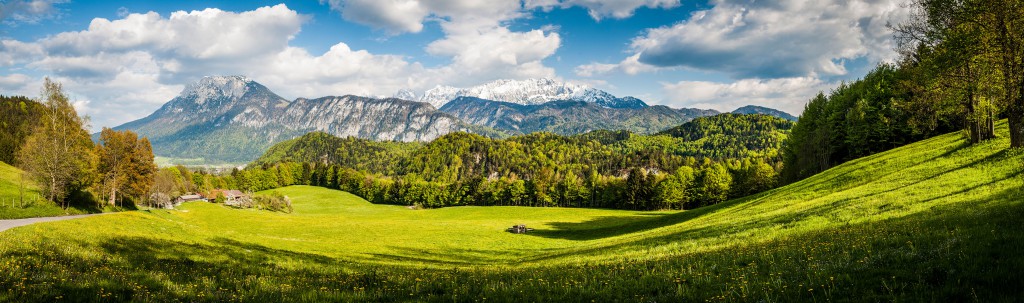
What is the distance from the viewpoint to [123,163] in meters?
69.7

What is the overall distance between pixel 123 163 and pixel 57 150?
42.5ft

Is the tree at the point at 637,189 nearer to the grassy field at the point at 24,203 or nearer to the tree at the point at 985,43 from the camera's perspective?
the tree at the point at 985,43

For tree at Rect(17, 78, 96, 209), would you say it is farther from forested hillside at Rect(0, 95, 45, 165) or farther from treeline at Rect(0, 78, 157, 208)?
forested hillside at Rect(0, 95, 45, 165)

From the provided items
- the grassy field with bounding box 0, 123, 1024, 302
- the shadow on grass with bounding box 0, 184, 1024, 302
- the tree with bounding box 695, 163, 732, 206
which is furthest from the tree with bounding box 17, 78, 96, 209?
the tree with bounding box 695, 163, 732, 206

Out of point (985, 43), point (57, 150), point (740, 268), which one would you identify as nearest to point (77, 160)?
point (57, 150)

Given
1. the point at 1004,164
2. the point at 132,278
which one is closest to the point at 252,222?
the point at 132,278

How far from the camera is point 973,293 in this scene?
6.45m

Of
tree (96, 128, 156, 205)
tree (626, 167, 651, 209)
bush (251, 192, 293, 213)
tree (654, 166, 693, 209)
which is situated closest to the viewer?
tree (96, 128, 156, 205)

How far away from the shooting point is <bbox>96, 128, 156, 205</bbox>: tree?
221 ft

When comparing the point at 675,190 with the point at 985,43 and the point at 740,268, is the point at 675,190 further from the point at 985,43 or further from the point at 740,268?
the point at 740,268

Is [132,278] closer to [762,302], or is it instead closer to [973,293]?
[762,302]

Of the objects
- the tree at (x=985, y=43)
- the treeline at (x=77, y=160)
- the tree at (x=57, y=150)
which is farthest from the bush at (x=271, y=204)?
the tree at (x=985, y=43)

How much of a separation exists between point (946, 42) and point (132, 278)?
51614 mm

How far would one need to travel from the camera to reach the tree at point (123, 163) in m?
67.5
